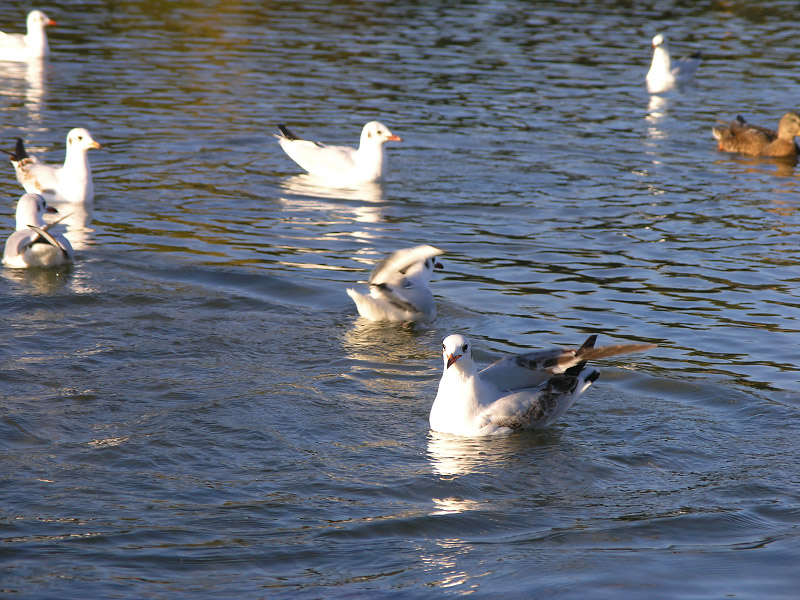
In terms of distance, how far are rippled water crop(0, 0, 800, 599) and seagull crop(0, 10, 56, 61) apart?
8.88 feet

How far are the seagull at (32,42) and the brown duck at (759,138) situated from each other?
46.0ft

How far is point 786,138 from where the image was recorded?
18.1 m

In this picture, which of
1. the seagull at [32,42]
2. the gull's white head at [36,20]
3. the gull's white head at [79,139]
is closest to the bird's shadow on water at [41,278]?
the gull's white head at [79,139]

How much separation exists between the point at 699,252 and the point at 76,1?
2445 cm

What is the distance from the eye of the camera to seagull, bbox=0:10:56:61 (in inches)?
937

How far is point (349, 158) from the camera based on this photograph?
15.5m

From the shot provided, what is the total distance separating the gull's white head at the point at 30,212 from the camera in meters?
11.8

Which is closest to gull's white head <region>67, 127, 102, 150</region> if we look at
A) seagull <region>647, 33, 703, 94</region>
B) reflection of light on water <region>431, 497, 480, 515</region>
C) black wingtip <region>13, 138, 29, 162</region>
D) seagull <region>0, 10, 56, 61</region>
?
black wingtip <region>13, 138, 29, 162</region>

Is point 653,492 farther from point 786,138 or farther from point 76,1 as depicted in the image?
point 76,1

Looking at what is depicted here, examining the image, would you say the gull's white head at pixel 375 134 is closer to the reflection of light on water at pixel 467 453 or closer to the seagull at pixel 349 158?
the seagull at pixel 349 158

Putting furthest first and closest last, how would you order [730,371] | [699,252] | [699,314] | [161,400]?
1. [699,252]
2. [699,314]
3. [730,371]
4. [161,400]

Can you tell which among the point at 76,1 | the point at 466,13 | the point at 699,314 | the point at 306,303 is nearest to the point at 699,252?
the point at 699,314

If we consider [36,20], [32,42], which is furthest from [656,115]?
[32,42]

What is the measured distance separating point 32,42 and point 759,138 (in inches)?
590
